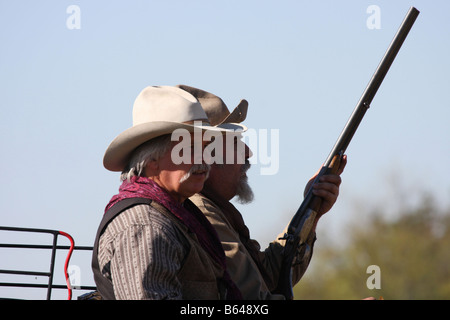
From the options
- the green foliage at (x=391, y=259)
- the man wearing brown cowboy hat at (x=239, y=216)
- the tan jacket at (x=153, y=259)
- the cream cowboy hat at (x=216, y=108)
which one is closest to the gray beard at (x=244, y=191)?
the man wearing brown cowboy hat at (x=239, y=216)

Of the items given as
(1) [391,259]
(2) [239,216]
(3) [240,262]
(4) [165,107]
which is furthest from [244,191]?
(1) [391,259]

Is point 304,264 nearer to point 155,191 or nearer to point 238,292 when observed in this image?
point 238,292

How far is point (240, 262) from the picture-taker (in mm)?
5375

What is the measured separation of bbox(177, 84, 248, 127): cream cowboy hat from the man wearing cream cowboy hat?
991mm

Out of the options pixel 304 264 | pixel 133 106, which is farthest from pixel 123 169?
pixel 304 264

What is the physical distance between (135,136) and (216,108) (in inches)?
58.4

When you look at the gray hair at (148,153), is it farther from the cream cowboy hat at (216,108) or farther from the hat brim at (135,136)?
the cream cowboy hat at (216,108)

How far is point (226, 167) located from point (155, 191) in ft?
4.56

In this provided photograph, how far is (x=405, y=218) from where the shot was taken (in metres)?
37.2

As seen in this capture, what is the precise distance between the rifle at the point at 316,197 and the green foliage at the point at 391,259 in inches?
1086

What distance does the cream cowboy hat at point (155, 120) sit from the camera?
4.70 metres

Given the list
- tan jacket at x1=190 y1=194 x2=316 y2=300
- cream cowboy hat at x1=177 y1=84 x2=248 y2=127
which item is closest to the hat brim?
tan jacket at x1=190 y1=194 x2=316 y2=300
